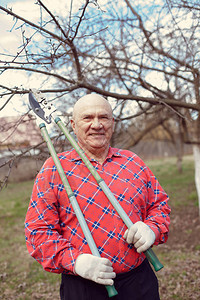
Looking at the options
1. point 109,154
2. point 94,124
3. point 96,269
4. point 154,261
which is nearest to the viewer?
point 96,269

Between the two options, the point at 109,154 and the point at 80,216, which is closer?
the point at 80,216

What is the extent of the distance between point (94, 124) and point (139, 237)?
0.75 metres

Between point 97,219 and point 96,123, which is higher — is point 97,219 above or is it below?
below

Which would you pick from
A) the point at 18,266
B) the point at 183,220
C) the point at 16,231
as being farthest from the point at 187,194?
the point at 18,266

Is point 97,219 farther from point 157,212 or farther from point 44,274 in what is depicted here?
point 44,274

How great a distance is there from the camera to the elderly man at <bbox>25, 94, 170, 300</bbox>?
5.46 ft

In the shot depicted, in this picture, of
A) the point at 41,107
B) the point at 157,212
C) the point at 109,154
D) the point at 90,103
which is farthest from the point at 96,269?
the point at 41,107

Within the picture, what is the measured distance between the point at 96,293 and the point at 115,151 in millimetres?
938

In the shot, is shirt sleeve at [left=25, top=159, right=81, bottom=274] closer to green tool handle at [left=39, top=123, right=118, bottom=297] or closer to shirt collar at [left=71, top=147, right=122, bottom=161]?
green tool handle at [left=39, top=123, right=118, bottom=297]

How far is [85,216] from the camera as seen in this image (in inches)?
69.7

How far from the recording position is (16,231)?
26.6 feet

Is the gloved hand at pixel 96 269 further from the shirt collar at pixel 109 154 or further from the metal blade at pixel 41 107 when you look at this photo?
the metal blade at pixel 41 107

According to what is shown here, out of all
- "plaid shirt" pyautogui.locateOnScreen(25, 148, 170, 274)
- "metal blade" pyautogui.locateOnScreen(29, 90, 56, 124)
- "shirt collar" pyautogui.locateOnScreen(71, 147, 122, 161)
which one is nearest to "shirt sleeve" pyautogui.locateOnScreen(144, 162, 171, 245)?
"plaid shirt" pyautogui.locateOnScreen(25, 148, 170, 274)

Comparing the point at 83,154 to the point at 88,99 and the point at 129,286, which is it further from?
the point at 129,286
